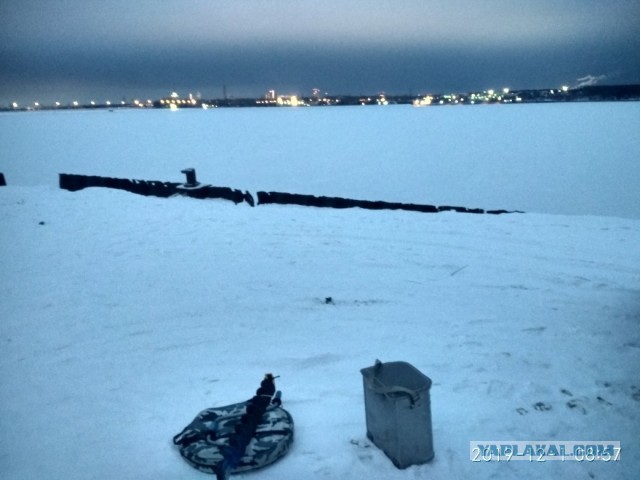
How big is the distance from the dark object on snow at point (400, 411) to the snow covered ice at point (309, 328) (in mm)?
120

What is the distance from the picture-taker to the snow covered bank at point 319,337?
365cm

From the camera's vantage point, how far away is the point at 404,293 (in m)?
6.35

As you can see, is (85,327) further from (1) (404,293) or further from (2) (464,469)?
(2) (464,469)

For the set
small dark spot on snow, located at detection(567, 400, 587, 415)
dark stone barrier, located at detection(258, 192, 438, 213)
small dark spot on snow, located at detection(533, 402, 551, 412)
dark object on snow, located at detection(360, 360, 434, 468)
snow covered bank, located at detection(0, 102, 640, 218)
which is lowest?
snow covered bank, located at detection(0, 102, 640, 218)

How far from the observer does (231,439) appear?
3.41 metres

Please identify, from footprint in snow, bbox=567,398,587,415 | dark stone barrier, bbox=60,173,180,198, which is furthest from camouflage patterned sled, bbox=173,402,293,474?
dark stone barrier, bbox=60,173,180,198

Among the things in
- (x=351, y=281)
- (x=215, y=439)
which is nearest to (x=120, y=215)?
(x=351, y=281)

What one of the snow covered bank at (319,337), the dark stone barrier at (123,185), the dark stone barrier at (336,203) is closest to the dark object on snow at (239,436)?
the snow covered bank at (319,337)

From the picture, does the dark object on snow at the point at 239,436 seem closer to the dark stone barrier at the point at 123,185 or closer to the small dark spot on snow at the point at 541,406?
the small dark spot on snow at the point at 541,406

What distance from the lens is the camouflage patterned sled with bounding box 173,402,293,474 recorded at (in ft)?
11.1

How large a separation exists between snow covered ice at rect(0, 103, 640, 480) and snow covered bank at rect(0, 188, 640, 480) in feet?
0.07

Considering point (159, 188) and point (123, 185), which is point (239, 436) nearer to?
point (159, 188)

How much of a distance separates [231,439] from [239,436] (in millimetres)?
64

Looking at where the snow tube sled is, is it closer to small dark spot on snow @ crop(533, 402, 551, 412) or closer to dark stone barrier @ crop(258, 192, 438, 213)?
small dark spot on snow @ crop(533, 402, 551, 412)
